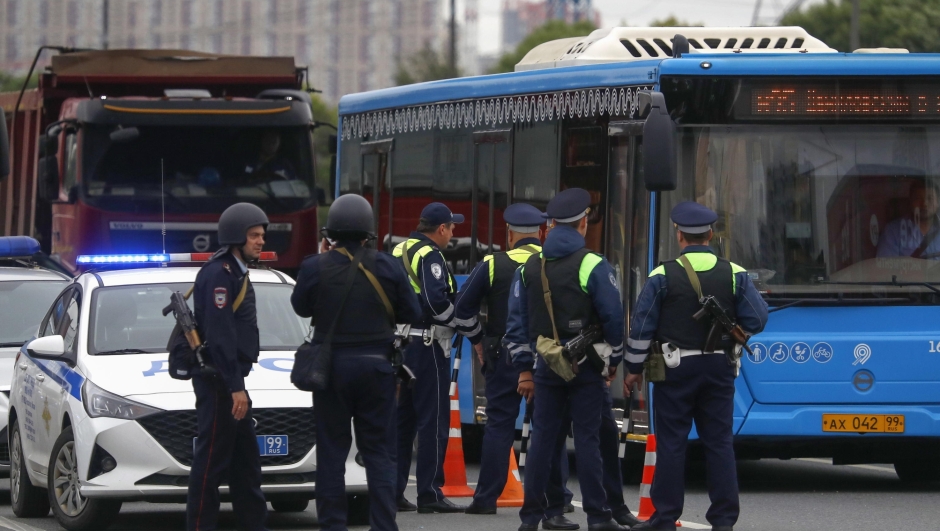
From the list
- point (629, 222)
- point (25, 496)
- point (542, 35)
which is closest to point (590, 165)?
point (629, 222)

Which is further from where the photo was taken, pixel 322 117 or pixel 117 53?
pixel 322 117

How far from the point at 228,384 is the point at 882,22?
45447mm

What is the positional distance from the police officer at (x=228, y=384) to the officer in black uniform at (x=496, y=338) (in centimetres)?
179

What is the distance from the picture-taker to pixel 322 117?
92.1 meters

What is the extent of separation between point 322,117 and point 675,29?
80.0 metres

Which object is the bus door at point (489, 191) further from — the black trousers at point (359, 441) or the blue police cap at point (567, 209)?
the black trousers at point (359, 441)

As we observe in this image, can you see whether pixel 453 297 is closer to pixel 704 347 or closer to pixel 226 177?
pixel 704 347

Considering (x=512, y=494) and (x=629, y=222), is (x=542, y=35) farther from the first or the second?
(x=512, y=494)

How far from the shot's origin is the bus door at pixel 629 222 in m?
11.0

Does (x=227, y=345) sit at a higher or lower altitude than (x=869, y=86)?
lower

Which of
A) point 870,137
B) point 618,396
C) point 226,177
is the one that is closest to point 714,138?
point 870,137

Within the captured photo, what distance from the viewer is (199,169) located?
58.3 ft

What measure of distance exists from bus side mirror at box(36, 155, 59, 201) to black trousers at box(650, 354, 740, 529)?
10701 millimetres

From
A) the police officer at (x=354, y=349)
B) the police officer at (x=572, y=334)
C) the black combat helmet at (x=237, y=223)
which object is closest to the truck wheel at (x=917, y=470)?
the police officer at (x=572, y=334)
